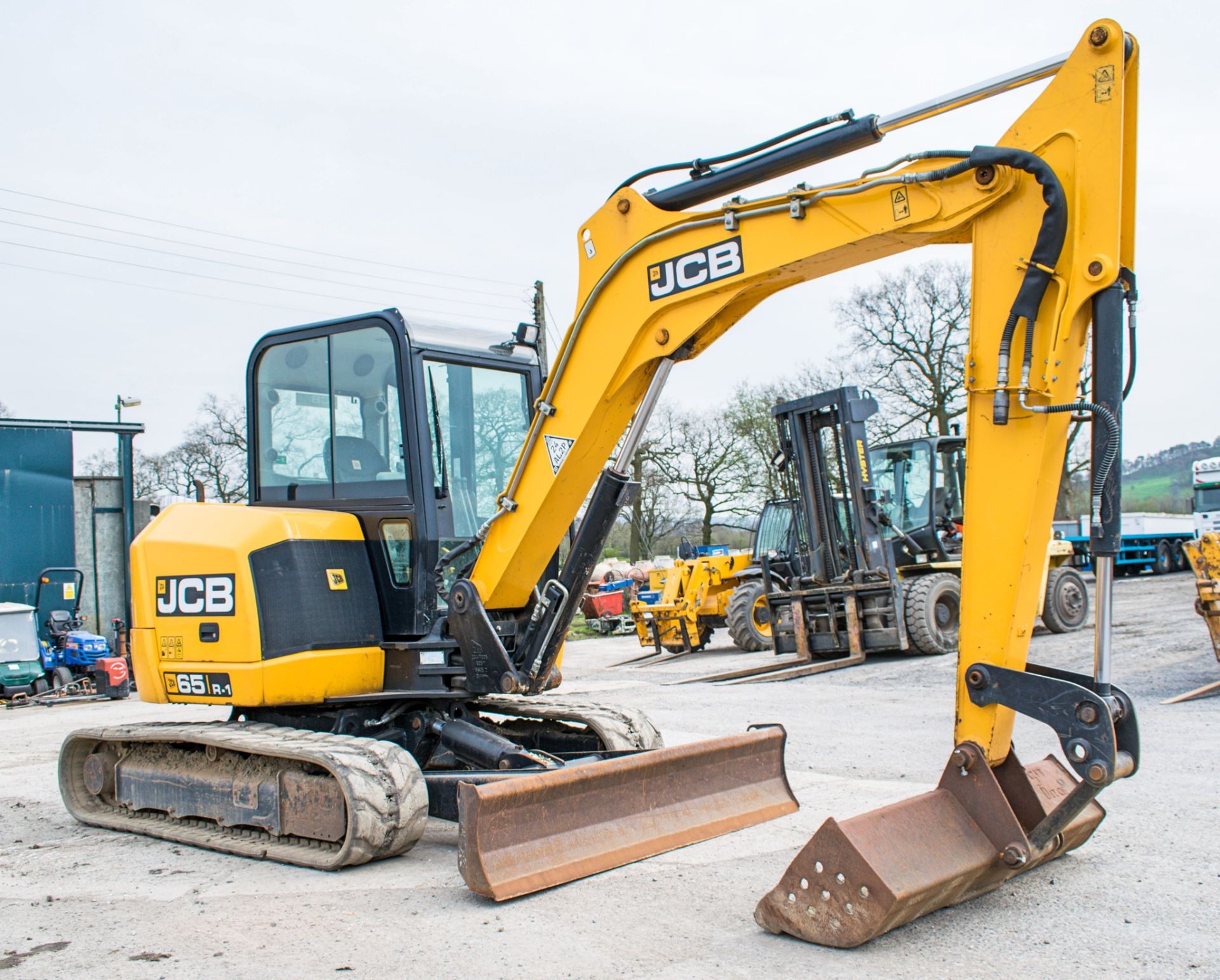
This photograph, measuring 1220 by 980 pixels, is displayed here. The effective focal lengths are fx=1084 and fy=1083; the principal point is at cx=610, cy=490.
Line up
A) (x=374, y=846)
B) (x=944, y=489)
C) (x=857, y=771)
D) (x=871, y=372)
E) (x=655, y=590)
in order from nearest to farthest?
(x=374, y=846)
(x=857, y=771)
(x=944, y=489)
(x=655, y=590)
(x=871, y=372)

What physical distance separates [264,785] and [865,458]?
915 centimetres

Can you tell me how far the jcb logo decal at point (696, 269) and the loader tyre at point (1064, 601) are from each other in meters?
11.8

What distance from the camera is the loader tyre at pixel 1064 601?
15.3 metres

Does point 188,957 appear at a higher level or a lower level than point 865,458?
lower

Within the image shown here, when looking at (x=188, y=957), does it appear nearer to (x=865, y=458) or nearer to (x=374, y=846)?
(x=374, y=846)

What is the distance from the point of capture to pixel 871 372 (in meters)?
35.9

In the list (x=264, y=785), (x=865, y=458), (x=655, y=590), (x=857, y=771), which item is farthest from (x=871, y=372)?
(x=264, y=785)

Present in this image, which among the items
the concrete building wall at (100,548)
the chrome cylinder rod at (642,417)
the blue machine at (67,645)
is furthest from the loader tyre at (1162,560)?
the chrome cylinder rod at (642,417)

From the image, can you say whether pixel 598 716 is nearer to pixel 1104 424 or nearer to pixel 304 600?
pixel 304 600

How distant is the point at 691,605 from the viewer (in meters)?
17.1

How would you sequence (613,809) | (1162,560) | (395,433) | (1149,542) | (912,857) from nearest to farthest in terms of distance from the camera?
1. (912,857)
2. (613,809)
3. (395,433)
4. (1149,542)
5. (1162,560)

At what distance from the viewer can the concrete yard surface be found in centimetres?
363

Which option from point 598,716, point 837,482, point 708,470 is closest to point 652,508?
point 708,470

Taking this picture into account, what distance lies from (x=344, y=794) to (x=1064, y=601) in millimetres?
13106
